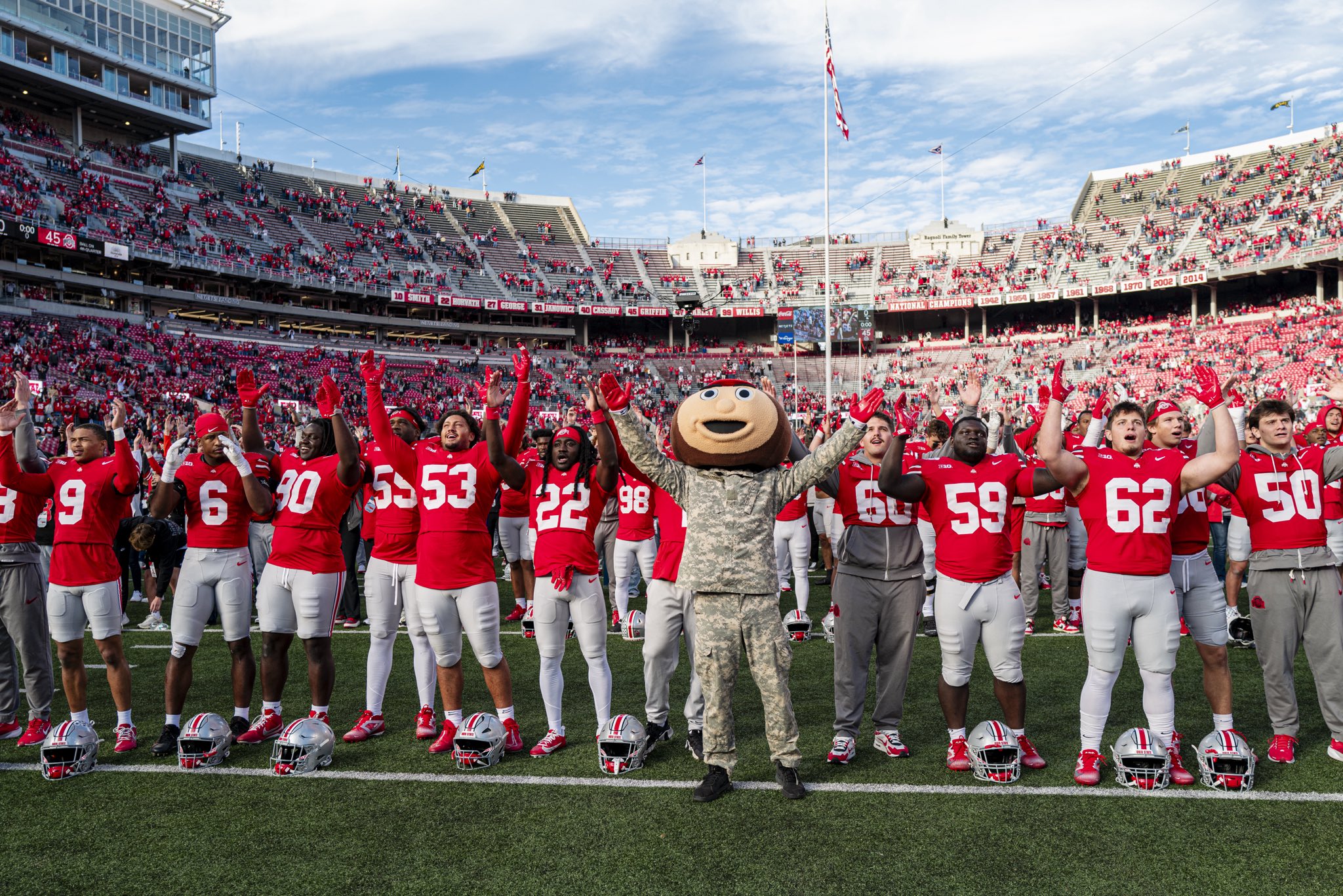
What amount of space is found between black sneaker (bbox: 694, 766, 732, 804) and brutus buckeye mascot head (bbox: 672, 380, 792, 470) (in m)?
1.62

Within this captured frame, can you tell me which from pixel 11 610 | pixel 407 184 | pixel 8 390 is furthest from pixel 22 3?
pixel 11 610

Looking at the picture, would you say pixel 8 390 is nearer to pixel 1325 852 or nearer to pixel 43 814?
pixel 43 814

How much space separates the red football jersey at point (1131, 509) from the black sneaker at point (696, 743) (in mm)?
2461

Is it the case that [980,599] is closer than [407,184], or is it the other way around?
[980,599]

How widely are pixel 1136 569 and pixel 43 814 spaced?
589 centimetres

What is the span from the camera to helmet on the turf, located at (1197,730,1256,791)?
15.3ft

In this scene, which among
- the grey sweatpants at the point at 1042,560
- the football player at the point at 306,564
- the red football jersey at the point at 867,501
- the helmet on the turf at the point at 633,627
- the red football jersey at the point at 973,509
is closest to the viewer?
the red football jersey at the point at 973,509

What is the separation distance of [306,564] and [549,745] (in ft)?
6.33

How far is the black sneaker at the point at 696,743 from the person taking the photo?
5273mm

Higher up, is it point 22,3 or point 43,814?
point 22,3

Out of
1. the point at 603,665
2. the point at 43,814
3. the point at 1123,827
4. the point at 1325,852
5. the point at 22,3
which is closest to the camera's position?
the point at 1325,852

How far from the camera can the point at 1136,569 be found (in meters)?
4.77

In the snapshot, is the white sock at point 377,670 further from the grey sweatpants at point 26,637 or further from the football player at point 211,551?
the grey sweatpants at point 26,637

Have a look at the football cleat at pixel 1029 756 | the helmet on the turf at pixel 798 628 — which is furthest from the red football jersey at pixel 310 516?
the helmet on the turf at pixel 798 628
